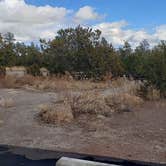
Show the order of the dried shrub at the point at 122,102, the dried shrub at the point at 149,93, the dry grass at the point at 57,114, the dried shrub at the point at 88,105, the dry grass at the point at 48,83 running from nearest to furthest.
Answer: the dry grass at the point at 57,114, the dried shrub at the point at 88,105, the dried shrub at the point at 122,102, the dried shrub at the point at 149,93, the dry grass at the point at 48,83

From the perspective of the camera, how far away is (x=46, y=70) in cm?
3747

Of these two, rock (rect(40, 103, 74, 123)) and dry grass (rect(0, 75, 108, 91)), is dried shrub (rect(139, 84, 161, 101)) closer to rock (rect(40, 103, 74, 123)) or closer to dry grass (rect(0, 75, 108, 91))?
rock (rect(40, 103, 74, 123))

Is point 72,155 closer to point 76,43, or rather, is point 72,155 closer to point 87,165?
point 87,165

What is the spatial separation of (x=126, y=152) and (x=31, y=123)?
4565 mm

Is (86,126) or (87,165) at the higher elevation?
(87,165)

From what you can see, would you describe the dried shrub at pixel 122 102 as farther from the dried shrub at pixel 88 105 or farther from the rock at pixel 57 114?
the rock at pixel 57 114

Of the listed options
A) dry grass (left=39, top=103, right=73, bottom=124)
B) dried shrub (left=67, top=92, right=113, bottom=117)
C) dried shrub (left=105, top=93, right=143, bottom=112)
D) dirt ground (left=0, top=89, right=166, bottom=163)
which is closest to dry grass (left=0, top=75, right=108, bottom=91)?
dried shrub (left=105, top=93, right=143, bottom=112)

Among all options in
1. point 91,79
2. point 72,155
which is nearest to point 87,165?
point 72,155

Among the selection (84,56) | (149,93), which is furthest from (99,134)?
(84,56)

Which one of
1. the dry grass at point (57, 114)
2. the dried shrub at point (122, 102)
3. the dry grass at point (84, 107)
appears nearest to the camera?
the dry grass at point (57, 114)

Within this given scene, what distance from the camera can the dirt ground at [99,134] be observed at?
9398 millimetres

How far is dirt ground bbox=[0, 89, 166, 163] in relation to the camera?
30.8 ft

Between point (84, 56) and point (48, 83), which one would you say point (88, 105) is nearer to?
point (48, 83)

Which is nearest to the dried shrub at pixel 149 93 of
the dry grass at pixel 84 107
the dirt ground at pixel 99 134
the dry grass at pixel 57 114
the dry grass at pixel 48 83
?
the dry grass at pixel 84 107
